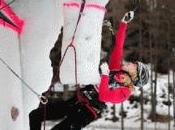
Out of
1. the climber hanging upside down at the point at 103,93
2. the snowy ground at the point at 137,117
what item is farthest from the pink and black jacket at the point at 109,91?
the snowy ground at the point at 137,117

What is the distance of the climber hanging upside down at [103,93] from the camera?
4.80 m

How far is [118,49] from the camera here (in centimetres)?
476

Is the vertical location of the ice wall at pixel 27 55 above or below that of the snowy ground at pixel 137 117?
above

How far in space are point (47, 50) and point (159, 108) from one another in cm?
891

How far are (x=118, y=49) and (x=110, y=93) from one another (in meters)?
0.42

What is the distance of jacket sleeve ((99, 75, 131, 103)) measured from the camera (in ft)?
15.9

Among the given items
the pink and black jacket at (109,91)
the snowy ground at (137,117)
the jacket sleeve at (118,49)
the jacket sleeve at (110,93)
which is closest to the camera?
the jacket sleeve at (118,49)

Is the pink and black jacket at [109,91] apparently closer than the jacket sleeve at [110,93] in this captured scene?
Yes

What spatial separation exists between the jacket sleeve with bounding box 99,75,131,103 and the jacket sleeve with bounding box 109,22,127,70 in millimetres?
172

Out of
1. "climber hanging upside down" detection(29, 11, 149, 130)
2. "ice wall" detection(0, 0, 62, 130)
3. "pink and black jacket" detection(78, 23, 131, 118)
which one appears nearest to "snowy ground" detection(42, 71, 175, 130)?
"climber hanging upside down" detection(29, 11, 149, 130)

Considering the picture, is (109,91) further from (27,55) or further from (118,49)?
(27,55)

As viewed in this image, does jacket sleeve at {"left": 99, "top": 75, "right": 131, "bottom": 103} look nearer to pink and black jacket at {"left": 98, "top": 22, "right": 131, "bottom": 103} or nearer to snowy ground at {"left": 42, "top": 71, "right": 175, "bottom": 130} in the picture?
pink and black jacket at {"left": 98, "top": 22, "right": 131, "bottom": 103}

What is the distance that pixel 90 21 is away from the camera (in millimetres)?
3715

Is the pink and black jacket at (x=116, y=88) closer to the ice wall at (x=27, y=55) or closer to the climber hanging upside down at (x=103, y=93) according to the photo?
the climber hanging upside down at (x=103, y=93)
